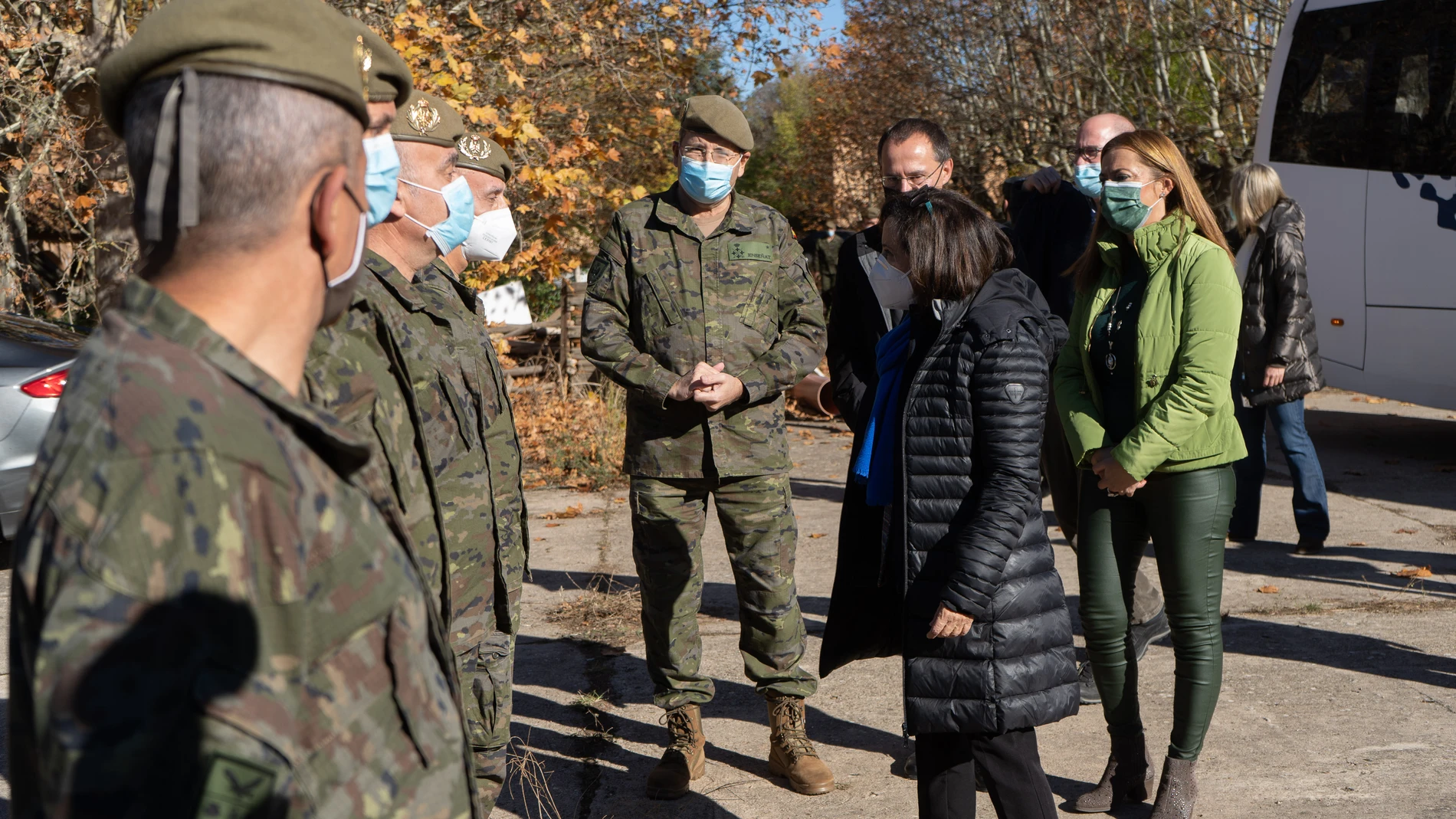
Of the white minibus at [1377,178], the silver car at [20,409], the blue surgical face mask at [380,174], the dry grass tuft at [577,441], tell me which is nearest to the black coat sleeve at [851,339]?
the blue surgical face mask at [380,174]

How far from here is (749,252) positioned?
417cm

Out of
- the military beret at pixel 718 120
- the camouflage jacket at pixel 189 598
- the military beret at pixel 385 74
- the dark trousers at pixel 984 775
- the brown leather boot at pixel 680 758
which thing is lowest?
the brown leather boot at pixel 680 758

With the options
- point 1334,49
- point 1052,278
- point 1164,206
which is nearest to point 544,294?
point 1334,49

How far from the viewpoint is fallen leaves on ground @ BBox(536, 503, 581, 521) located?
26.3ft

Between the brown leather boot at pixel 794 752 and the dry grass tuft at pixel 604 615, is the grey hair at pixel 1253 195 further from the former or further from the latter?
the brown leather boot at pixel 794 752

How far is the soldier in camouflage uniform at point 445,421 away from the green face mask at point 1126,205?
1828mm

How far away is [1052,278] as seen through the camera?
473 centimetres

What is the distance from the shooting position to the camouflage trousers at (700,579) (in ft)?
13.3

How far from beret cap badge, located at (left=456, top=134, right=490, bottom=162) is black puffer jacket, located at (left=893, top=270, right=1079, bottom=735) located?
4.63 feet

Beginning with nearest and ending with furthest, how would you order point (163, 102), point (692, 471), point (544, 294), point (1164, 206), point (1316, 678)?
point (163, 102)
point (1164, 206)
point (692, 471)
point (1316, 678)
point (544, 294)

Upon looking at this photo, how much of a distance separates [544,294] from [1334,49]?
9.68 metres

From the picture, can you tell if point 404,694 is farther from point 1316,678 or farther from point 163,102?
point 1316,678

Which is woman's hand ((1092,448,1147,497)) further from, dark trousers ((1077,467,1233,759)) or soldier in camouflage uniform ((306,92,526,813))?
soldier in camouflage uniform ((306,92,526,813))

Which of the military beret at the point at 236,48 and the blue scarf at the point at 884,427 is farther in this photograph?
the blue scarf at the point at 884,427
